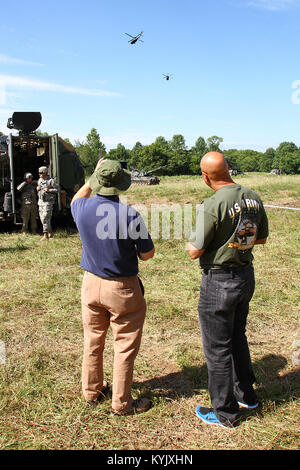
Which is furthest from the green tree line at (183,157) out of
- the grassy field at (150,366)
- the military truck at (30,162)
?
the grassy field at (150,366)

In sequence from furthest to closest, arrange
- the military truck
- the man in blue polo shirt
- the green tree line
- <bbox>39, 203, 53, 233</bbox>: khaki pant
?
the green tree line, the military truck, <bbox>39, 203, 53, 233</bbox>: khaki pant, the man in blue polo shirt

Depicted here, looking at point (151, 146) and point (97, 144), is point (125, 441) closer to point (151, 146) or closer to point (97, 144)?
point (97, 144)

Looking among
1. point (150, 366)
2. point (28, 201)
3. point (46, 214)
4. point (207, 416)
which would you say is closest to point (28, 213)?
point (28, 201)

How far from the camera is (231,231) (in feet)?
8.81

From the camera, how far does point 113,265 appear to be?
2762mm

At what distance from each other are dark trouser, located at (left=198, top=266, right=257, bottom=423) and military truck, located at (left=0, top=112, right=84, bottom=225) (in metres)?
8.07

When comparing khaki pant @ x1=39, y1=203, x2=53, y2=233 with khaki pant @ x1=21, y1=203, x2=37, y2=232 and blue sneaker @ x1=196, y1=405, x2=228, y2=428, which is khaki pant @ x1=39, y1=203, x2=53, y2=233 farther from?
blue sneaker @ x1=196, y1=405, x2=228, y2=428

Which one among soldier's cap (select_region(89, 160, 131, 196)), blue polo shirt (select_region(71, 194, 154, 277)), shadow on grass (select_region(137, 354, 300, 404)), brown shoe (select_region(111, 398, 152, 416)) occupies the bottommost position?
shadow on grass (select_region(137, 354, 300, 404))

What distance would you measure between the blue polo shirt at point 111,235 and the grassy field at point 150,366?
1.10 m

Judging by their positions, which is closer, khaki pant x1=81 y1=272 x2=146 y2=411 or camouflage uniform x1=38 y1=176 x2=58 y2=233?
khaki pant x1=81 y1=272 x2=146 y2=411

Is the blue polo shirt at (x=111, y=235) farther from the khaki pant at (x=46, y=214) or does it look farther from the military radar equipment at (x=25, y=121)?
the military radar equipment at (x=25, y=121)

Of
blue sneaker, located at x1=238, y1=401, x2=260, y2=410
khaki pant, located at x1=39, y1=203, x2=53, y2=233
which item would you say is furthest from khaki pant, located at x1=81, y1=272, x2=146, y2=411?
khaki pant, located at x1=39, y1=203, x2=53, y2=233

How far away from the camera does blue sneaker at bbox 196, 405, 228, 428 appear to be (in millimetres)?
2881
